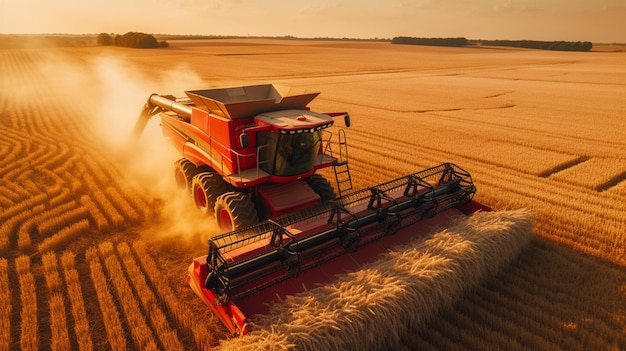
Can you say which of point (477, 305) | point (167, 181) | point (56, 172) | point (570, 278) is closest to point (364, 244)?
point (477, 305)

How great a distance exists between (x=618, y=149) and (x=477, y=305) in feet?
30.4

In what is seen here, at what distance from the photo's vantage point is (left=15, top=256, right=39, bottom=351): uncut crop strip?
11.9ft

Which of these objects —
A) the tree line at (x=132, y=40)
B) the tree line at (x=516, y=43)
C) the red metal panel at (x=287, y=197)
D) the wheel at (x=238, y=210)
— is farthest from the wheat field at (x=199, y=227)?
the tree line at (x=516, y=43)

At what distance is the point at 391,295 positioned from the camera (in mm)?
3432

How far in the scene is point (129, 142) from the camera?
1071 cm

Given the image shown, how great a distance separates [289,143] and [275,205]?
0.91m

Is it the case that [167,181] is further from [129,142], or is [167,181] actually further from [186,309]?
[186,309]

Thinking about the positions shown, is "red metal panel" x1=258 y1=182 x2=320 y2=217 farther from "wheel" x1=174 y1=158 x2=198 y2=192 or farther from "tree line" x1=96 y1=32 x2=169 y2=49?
"tree line" x1=96 y1=32 x2=169 y2=49

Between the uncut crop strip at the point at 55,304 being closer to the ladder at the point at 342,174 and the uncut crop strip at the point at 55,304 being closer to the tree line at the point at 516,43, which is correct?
the ladder at the point at 342,174

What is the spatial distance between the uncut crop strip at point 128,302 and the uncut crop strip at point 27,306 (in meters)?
0.79

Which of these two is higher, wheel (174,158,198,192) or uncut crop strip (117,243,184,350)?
wheel (174,158,198,192)

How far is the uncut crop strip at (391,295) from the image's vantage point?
3.08 meters

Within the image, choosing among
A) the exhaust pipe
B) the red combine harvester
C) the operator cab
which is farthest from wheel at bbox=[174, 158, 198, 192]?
the operator cab

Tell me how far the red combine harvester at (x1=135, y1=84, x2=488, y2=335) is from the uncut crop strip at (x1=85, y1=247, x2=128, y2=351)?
2.81ft
